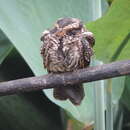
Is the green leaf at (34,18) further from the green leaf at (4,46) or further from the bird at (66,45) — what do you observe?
the green leaf at (4,46)

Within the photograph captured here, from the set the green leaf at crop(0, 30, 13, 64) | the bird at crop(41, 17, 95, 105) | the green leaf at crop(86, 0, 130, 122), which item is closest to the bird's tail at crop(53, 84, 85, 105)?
the bird at crop(41, 17, 95, 105)

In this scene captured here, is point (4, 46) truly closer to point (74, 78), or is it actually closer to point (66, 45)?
point (66, 45)

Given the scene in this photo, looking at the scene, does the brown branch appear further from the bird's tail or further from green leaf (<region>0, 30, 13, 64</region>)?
green leaf (<region>0, 30, 13, 64</region>)

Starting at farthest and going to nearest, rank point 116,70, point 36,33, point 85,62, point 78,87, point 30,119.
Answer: point 30,119, point 36,33, point 85,62, point 78,87, point 116,70

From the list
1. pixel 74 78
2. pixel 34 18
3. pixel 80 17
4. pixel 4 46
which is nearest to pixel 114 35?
pixel 80 17

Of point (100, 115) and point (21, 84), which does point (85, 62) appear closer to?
point (100, 115)

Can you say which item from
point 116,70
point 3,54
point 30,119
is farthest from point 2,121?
point 116,70

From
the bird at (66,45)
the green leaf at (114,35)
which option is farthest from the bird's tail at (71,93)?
the green leaf at (114,35)
